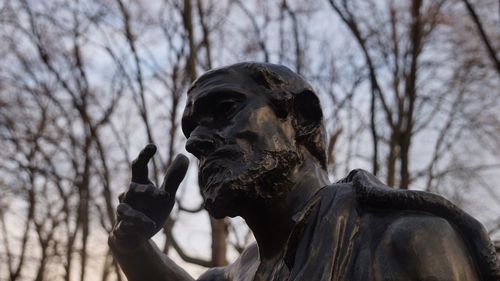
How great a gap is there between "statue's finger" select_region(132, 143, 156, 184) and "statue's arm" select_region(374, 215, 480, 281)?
102 cm

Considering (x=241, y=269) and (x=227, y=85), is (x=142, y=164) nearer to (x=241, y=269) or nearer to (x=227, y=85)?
(x=227, y=85)

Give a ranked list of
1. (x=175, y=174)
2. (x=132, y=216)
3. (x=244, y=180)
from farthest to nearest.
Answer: (x=175, y=174) < (x=132, y=216) < (x=244, y=180)

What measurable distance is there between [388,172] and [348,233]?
862 cm

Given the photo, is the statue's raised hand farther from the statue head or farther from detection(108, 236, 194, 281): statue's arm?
the statue head

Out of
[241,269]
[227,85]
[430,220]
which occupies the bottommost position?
[241,269]

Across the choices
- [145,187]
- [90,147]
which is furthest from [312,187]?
[90,147]

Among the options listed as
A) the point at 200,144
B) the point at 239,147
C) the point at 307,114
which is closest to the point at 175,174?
the point at 200,144

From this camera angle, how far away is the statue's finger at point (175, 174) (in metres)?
2.75

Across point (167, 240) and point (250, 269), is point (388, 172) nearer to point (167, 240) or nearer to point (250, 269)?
point (167, 240)

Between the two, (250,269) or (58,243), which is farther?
(58,243)

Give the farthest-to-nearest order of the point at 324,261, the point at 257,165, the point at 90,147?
1. the point at 90,147
2. the point at 257,165
3. the point at 324,261

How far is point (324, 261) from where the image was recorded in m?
2.11

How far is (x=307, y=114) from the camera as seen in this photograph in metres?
2.61

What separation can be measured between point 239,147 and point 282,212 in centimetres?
28
